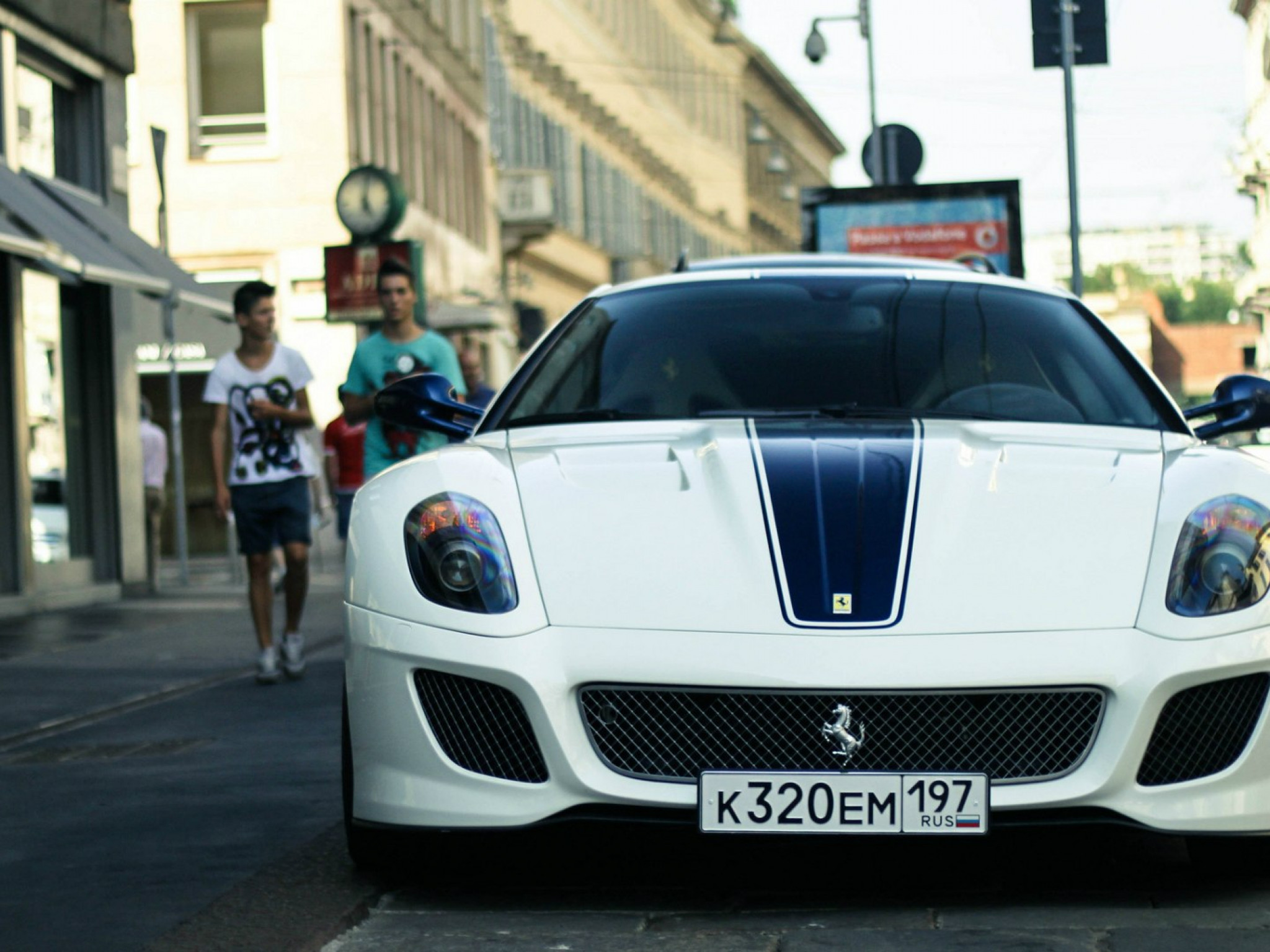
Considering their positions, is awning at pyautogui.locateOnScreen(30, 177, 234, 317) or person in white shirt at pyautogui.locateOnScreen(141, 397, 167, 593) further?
person in white shirt at pyautogui.locateOnScreen(141, 397, 167, 593)

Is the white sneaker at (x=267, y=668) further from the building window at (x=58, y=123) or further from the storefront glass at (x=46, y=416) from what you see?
the building window at (x=58, y=123)

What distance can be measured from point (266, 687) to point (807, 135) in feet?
318

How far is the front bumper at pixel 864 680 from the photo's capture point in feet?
14.2

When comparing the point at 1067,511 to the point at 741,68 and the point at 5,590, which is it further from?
the point at 741,68

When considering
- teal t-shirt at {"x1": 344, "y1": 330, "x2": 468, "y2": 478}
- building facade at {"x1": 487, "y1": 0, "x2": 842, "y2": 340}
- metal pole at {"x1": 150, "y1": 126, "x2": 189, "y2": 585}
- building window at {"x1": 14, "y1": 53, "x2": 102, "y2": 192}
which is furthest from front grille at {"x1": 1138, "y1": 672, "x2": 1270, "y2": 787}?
building facade at {"x1": 487, "y1": 0, "x2": 842, "y2": 340}

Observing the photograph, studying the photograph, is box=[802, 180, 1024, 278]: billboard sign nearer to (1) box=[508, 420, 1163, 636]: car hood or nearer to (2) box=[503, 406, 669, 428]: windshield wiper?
(2) box=[503, 406, 669, 428]: windshield wiper

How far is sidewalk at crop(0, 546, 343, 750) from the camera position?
9.56 m

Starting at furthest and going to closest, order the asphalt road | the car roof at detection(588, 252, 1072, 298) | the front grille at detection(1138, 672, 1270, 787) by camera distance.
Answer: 1. the car roof at detection(588, 252, 1072, 298)
2. the asphalt road
3. the front grille at detection(1138, 672, 1270, 787)

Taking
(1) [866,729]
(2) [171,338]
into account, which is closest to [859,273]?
(1) [866,729]

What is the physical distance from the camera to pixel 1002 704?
436 centimetres

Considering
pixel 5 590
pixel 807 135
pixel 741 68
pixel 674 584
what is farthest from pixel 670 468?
pixel 807 135

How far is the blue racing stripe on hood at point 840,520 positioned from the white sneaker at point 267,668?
18.2ft

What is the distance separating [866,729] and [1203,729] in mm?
670

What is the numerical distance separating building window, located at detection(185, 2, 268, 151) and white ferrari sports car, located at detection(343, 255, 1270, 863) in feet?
85.0
